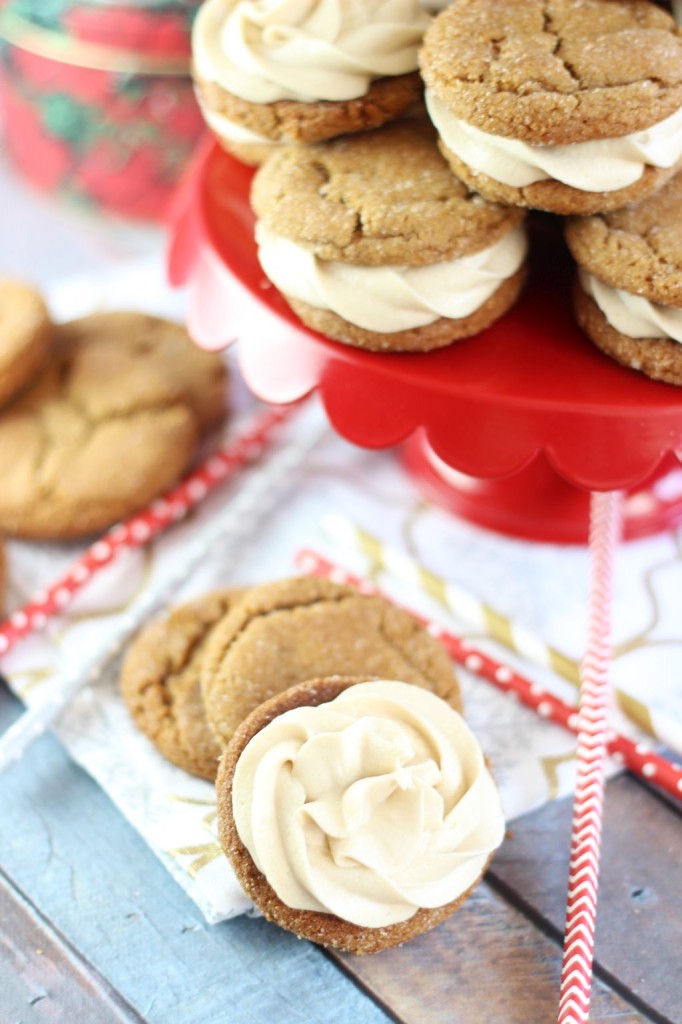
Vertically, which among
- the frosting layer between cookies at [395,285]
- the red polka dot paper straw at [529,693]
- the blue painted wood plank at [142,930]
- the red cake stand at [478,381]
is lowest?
the red polka dot paper straw at [529,693]

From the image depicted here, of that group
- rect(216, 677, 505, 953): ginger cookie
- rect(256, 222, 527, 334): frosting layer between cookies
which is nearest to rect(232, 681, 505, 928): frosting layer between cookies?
rect(216, 677, 505, 953): ginger cookie

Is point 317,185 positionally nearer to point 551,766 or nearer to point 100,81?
point 551,766

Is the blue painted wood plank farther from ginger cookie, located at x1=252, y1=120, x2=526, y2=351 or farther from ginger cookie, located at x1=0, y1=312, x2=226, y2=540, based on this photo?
ginger cookie, located at x1=252, y1=120, x2=526, y2=351

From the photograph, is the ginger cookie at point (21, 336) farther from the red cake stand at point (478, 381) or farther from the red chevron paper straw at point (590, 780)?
the red chevron paper straw at point (590, 780)

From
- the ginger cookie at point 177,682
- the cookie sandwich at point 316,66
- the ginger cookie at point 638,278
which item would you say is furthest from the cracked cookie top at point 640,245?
the ginger cookie at point 177,682

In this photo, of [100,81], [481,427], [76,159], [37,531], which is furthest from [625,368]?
[76,159]

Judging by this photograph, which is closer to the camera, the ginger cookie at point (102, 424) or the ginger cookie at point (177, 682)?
the ginger cookie at point (177, 682)

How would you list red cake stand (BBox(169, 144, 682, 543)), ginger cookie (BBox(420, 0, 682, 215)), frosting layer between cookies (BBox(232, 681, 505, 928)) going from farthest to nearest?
red cake stand (BBox(169, 144, 682, 543))
ginger cookie (BBox(420, 0, 682, 215))
frosting layer between cookies (BBox(232, 681, 505, 928))
